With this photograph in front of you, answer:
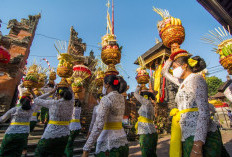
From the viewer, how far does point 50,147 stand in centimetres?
264

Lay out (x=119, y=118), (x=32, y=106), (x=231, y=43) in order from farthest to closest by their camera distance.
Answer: (x=32, y=106) → (x=231, y=43) → (x=119, y=118)

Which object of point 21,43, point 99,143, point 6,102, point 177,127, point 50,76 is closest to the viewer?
point 177,127

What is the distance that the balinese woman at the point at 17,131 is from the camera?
10.8 feet

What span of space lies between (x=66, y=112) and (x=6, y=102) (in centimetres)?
854

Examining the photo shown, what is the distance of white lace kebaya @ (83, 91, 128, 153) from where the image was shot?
5.57 feet

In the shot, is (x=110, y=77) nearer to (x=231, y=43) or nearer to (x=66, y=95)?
(x=66, y=95)

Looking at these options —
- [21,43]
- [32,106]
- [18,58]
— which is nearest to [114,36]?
[32,106]

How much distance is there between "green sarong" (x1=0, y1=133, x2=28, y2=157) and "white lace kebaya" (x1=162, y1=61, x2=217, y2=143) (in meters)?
3.93

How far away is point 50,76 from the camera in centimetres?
609

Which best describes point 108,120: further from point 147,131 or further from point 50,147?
point 147,131

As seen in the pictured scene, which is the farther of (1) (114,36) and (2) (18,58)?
(2) (18,58)

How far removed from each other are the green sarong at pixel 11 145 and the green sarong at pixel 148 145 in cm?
320

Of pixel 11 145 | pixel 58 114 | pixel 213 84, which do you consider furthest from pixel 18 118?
pixel 213 84

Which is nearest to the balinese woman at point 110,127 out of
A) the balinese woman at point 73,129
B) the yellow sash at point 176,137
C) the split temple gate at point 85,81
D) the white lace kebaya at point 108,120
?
the white lace kebaya at point 108,120
